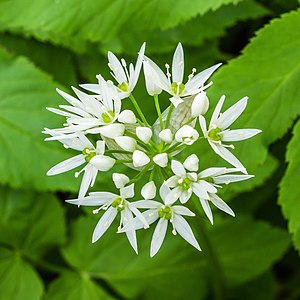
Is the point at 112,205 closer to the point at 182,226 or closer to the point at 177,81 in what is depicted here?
the point at 182,226

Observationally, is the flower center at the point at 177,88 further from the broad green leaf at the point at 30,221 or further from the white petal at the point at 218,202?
the broad green leaf at the point at 30,221

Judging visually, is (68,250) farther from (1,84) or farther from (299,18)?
(299,18)

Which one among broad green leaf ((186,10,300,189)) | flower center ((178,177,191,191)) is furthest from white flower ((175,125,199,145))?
broad green leaf ((186,10,300,189))

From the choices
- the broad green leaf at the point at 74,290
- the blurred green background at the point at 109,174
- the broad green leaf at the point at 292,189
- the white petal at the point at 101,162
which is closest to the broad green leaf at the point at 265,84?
the blurred green background at the point at 109,174

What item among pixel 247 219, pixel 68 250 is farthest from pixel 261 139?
pixel 68 250

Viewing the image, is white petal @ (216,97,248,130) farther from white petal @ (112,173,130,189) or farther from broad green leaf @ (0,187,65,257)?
broad green leaf @ (0,187,65,257)

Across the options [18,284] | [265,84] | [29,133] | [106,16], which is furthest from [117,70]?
[18,284]
